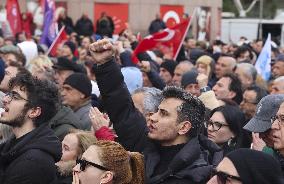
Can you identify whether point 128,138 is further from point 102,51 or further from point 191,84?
point 191,84

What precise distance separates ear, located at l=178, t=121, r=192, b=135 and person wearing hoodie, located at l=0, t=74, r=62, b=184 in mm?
806

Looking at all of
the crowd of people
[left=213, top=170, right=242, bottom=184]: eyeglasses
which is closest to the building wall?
→ the crowd of people

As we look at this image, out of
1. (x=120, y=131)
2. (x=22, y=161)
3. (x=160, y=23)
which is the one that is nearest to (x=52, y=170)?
(x=22, y=161)

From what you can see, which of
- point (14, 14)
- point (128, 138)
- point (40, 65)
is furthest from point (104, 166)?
point (14, 14)

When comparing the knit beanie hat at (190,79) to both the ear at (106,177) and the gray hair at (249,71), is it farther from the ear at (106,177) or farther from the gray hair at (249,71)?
the ear at (106,177)

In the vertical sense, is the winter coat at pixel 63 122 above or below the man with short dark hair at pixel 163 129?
below

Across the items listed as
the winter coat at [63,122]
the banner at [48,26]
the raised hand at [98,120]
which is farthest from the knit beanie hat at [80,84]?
the banner at [48,26]

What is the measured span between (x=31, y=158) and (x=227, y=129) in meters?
2.26

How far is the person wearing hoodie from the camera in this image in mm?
4910

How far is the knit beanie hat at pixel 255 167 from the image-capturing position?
383 centimetres

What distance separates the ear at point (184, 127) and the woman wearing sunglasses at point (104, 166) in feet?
2.26

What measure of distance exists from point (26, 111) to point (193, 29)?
23.9 metres

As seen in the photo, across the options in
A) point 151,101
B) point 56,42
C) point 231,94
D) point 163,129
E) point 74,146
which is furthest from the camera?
point 56,42

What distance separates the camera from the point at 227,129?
6.67 metres
